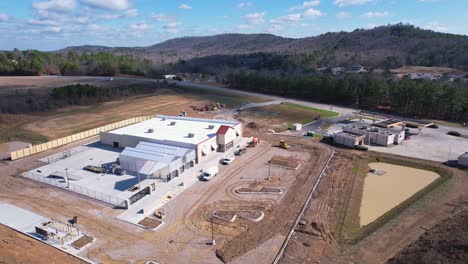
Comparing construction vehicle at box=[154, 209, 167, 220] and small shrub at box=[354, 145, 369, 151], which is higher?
small shrub at box=[354, 145, 369, 151]

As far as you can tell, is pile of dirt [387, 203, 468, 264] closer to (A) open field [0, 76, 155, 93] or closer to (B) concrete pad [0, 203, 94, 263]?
(B) concrete pad [0, 203, 94, 263]

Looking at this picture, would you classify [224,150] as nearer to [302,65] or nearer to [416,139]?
[416,139]

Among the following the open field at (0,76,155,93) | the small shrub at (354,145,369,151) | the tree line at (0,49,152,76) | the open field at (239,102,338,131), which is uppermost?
the tree line at (0,49,152,76)

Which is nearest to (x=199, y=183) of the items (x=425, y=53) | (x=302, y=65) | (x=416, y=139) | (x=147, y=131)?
(x=147, y=131)

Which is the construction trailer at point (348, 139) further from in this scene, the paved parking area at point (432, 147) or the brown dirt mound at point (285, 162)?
the brown dirt mound at point (285, 162)

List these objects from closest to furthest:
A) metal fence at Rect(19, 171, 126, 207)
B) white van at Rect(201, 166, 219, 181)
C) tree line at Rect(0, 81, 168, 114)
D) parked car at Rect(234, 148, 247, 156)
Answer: metal fence at Rect(19, 171, 126, 207) < white van at Rect(201, 166, 219, 181) < parked car at Rect(234, 148, 247, 156) < tree line at Rect(0, 81, 168, 114)

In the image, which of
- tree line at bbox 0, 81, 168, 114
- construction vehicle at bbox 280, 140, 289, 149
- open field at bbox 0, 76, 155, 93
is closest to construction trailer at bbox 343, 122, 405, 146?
construction vehicle at bbox 280, 140, 289, 149
